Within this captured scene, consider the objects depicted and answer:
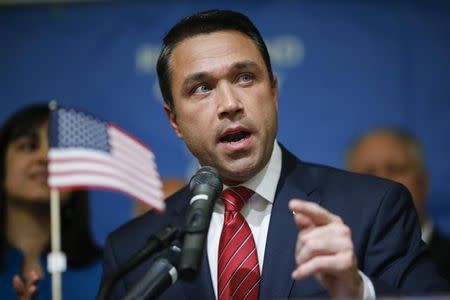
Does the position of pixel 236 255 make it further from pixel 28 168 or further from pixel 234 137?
pixel 28 168

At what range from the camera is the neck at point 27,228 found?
312cm

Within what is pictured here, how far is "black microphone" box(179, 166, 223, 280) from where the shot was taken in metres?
1.34

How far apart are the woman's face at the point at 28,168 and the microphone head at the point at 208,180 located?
5.87 feet

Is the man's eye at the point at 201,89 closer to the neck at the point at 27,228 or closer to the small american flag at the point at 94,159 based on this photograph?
the small american flag at the point at 94,159

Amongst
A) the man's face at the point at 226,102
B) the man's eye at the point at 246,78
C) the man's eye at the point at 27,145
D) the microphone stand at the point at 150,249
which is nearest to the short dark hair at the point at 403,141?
the man's face at the point at 226,102

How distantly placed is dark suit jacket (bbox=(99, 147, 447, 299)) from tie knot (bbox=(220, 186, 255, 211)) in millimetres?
85

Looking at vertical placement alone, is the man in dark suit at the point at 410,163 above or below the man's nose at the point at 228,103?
below

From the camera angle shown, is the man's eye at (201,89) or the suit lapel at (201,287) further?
the man's eye at (201,89)

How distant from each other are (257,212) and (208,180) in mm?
565

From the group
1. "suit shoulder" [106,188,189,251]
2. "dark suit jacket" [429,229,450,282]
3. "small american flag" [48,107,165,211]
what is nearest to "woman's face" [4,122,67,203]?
"small american flag" [48,107,165,211]

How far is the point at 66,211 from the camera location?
318 centimetres

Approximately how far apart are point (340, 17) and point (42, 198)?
1.54m

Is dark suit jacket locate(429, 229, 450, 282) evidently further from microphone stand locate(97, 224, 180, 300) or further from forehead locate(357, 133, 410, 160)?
Answer: microphone stand locate(97, 224, 180, 300)

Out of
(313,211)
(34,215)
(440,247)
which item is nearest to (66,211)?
(34,215)
